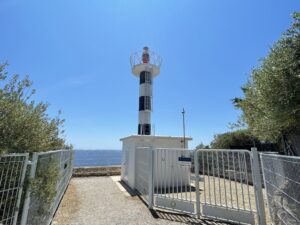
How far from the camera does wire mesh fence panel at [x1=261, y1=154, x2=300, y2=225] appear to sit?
2.88m

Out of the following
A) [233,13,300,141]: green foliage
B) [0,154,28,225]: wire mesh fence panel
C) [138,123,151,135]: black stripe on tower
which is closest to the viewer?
[0,154,28,225]: wire mesh fence panel

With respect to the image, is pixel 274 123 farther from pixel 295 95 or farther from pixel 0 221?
pixel 0 221

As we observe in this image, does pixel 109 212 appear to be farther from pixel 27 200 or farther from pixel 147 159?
pixel 27 200

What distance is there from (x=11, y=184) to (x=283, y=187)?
4402mm

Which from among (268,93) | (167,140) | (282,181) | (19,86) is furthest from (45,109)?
(167,140)

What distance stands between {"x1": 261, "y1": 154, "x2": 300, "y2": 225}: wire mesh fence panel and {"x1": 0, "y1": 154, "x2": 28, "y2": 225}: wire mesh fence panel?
397cm

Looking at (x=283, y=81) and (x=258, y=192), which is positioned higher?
(x=283, y=81)

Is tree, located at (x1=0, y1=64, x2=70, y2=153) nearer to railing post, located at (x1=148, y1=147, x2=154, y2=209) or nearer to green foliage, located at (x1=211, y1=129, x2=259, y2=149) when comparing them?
railing post, located at (x1=148, y1=147, x2=154, y2=209)

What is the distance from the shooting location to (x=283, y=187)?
3.43m

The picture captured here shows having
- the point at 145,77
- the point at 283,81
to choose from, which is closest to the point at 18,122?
the point at 283,81

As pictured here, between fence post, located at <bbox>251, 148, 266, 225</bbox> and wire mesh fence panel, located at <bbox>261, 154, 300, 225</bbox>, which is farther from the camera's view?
fence post, located at <bbox>251, 148, 266, 225</bbox>

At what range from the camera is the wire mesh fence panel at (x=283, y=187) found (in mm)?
2884

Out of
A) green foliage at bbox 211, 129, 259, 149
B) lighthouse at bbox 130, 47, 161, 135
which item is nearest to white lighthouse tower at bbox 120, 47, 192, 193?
lighthouse at bbox 130, 47, 161, 135

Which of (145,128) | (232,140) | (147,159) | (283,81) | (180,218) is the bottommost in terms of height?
(180,218)
